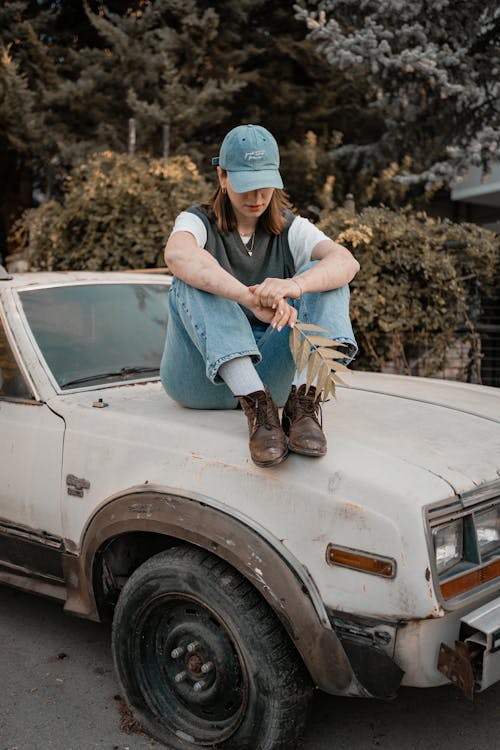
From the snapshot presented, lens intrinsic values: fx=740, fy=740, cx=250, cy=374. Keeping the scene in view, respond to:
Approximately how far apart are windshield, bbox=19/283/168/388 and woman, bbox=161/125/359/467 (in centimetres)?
49

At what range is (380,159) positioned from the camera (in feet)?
31.4

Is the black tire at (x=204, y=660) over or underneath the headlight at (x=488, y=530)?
underneath

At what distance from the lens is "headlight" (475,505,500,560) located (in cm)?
229

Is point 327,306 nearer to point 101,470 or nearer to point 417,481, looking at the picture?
point 417,481

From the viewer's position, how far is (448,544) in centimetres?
219

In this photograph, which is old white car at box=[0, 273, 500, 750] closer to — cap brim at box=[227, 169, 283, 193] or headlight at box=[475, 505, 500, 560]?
headlight at box=[475, 505, 500, 560]

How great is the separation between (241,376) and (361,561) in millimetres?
790

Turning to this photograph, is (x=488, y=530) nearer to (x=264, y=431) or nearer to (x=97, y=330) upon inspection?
(x=264, y=431)

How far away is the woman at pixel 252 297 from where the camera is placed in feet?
8.29

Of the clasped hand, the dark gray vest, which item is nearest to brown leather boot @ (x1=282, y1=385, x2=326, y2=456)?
the clasped hand

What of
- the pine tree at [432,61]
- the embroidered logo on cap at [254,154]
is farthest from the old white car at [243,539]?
the pine tree at [432,61]

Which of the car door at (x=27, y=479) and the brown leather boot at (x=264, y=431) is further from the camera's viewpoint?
the car door at (x=27, y=479)

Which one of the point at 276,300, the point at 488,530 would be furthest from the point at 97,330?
the point at 488,530

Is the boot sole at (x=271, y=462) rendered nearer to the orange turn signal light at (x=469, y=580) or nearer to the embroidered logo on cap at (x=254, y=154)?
the orange turn signal light at (x=469, y=580)
